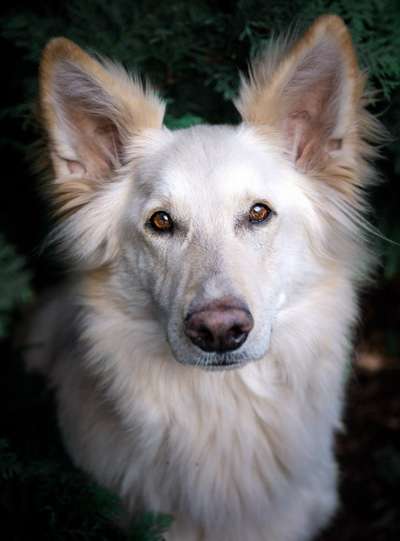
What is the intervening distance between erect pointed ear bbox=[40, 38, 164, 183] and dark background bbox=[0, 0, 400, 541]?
0.88 feet

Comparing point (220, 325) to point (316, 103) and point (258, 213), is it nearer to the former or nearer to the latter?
point (258, 213)

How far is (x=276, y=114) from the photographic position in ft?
9.23

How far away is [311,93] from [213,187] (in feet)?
2.21

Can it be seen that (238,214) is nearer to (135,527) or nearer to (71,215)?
(71,215)

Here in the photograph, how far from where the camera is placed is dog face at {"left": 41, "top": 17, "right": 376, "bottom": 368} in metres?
2.35

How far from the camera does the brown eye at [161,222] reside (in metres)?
2.61

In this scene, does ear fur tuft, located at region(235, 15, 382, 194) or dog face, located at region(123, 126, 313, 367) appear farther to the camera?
ear fur tuft, located at region(235, 15, 382, 194)

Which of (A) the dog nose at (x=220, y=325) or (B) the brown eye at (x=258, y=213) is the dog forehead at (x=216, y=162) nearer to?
(B) the brown eye at (x=258, y=213)

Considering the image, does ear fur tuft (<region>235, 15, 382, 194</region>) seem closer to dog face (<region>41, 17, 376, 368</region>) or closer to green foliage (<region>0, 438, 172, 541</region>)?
dog face (<region>41, 17, 376, 368</region>)

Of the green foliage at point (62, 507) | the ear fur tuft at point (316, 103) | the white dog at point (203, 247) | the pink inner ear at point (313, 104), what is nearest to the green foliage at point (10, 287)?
the white dog at point (203, 247)

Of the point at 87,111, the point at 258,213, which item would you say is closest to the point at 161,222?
the point at 258,213

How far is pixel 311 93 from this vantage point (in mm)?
2689

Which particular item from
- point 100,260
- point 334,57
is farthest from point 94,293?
point 334,57

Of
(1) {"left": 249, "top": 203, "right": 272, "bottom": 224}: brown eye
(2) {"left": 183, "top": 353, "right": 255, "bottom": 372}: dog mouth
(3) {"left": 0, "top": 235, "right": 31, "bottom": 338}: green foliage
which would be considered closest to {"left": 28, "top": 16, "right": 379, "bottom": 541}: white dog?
(1) {"left": 249, "top": 203, "right": 272, "bottom": 224}: brown eye
